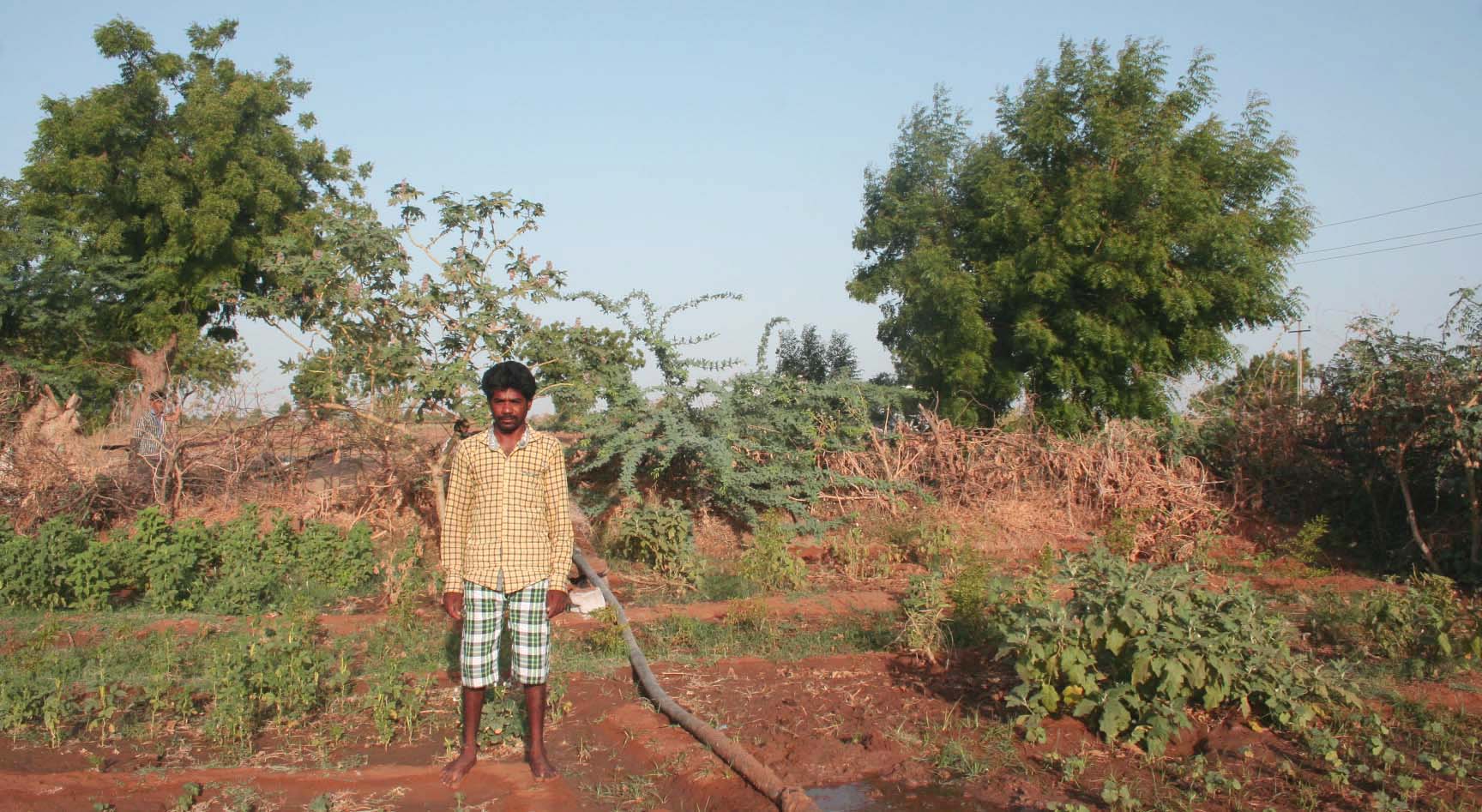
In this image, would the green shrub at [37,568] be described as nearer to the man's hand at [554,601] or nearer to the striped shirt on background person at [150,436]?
the striped shirt on background person at [150,436]

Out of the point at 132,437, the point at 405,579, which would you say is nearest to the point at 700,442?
the point at 405,579

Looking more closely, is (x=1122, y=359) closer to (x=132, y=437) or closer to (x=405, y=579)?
(x=405, y=579)

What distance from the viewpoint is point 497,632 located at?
471 cm

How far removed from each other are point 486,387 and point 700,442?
6124 mm

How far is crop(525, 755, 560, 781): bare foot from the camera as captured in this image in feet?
15.4

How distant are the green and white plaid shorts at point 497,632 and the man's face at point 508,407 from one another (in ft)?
2.45

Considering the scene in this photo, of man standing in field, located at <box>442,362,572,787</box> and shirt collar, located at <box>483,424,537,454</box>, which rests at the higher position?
shirt collar, located at <box>483,424,537,454</box>

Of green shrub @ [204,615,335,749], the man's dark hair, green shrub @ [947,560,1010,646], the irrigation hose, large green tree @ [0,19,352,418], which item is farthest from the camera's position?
large green tree @ [0,19,352,418]

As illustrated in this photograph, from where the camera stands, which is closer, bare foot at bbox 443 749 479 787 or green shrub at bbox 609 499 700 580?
bare foot at bbox 443 749 479 787

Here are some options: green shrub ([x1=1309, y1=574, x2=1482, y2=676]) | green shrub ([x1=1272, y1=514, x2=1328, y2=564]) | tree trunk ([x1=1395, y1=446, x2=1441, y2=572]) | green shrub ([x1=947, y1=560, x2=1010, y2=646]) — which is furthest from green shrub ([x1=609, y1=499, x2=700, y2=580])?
tree trunk ([x1=1395, y1=446, x2=1441, y2=572])

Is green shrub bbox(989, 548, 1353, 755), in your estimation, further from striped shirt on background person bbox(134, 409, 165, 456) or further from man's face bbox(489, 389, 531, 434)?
striped shirt on background person bbox(134, 409, 165, 456)

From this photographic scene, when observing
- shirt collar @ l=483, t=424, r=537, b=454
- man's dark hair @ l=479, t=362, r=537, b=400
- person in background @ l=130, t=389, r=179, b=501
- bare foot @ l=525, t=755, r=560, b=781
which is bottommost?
bare foot @ l=525, t=755, r=560, b=781

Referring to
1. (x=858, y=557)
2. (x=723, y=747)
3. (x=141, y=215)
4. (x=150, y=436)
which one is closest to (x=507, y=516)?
(x=723, y=747)

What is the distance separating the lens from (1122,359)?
522 inches
